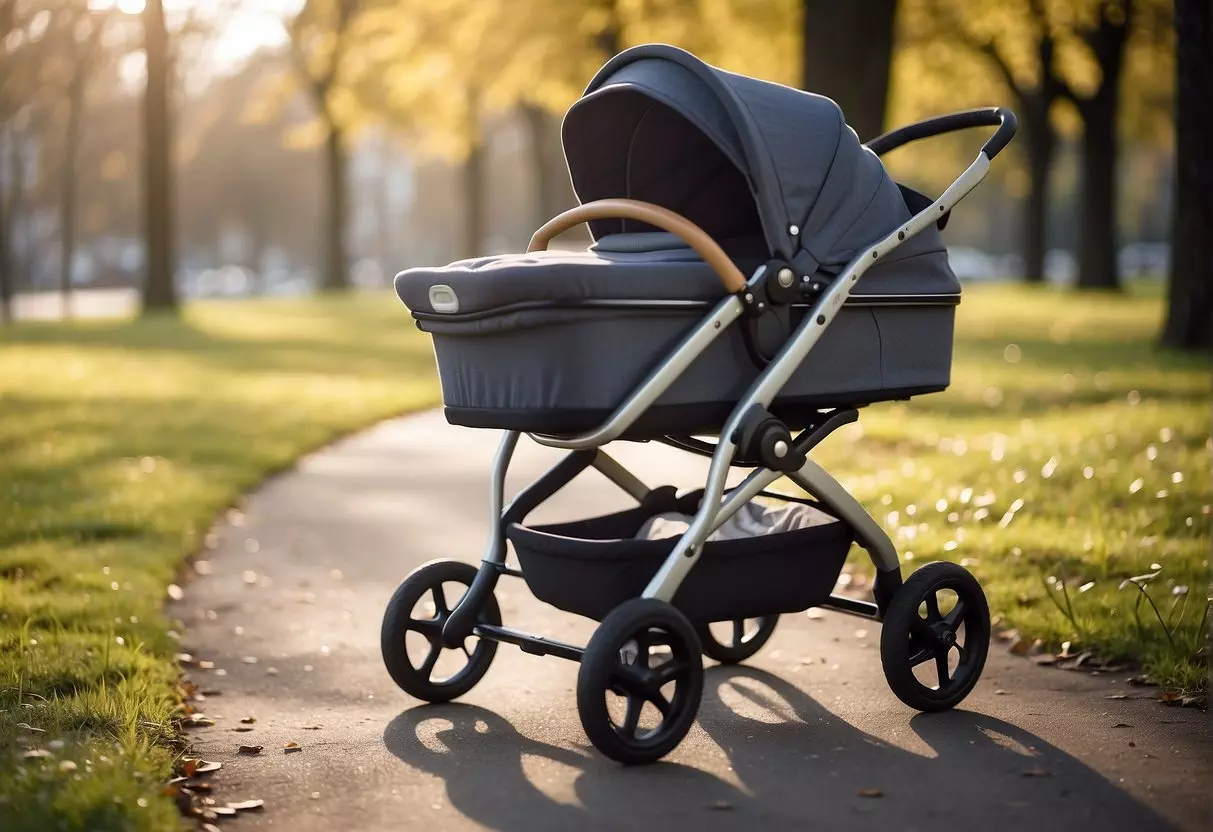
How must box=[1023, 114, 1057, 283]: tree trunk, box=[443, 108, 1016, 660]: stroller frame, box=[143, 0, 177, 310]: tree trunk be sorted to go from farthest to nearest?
1. box=[1023, 114, 1057, 283]: tree trunk
2. box=[143, 0, 177, 310]: tree trunk
3. box=[443, 108, 1016, 660]: stroller frame

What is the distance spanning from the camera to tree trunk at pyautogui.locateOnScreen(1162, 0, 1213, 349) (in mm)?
14219

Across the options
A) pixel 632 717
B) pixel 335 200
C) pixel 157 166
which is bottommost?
pixel 632 717

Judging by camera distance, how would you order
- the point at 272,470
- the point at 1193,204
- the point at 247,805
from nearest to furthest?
the point at 247,805, the point at 272,470, the point at 1193,204

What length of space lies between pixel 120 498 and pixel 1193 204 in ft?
35.7

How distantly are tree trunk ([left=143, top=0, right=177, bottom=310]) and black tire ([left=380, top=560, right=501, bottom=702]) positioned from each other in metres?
22.1

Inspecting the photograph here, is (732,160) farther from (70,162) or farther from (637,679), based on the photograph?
(70,162)

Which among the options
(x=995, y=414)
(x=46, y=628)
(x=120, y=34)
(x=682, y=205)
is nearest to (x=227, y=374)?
(x=995, y=414)

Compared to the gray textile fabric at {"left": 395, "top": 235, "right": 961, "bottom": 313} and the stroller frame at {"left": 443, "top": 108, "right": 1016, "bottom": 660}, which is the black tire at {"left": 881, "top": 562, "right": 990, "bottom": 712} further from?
the gray textile fabric at {"left": 395, "top": 235, "right": 961, "bottom": 313}

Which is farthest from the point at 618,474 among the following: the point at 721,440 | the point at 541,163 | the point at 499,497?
the point at 541,163

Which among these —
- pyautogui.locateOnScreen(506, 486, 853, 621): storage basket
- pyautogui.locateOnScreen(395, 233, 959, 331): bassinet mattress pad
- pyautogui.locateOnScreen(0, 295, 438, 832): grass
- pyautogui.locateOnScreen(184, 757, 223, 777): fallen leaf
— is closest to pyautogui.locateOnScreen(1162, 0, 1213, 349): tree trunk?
pyautogui.locateOnScreen(0, 295, 438, 832): grass

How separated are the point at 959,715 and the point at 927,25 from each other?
20504 millimetres

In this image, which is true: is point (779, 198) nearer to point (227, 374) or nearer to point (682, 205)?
point (682, 205)

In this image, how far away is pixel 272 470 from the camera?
1012 centimetres

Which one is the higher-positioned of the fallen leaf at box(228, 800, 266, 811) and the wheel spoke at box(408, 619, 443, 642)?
the wheel spoke at box(408, 619, 443, 642)
